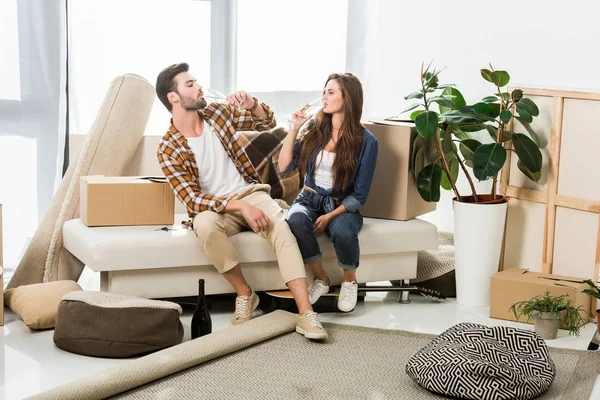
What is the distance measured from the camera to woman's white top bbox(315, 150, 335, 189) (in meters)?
4.14

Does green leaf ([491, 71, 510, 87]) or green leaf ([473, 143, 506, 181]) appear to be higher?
green leaf ([491, 71, 510, 87])

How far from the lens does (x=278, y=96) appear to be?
5785 mm

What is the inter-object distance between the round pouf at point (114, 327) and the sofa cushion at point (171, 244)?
334 mm

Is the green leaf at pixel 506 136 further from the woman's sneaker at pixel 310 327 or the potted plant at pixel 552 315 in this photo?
the woman's sneaker at pixel 310 327

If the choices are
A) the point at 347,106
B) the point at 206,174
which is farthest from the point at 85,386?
the point at 347,106

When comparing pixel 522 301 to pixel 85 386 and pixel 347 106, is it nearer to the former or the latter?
pixel 347 106

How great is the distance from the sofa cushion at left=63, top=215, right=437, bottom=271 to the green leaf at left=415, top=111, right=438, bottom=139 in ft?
1.63

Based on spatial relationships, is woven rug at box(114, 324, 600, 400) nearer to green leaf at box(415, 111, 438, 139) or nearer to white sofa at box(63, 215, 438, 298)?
white sofa at box(63, 215, 438, 298)

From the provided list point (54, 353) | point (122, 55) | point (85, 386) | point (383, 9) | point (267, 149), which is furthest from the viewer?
point (383, 9)

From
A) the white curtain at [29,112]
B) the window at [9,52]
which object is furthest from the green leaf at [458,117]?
the window at [9,52]

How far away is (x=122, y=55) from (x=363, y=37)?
1732mm

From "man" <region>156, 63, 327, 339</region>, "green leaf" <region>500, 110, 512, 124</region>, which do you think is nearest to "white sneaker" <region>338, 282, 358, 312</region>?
"man" <region>156, 63, 327, 339</region>

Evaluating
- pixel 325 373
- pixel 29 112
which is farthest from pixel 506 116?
pixel 29 112

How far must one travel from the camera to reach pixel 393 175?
442 cm
